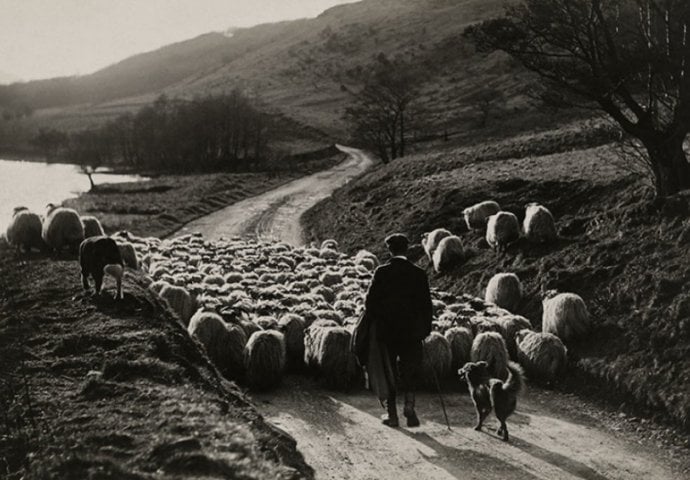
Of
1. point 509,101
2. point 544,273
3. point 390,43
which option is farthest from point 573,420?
point 390,43

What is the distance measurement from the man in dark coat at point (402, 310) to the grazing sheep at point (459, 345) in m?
3.55

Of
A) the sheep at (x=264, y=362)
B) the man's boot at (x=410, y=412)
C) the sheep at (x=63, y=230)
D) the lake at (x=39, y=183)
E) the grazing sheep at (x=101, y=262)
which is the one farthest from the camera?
the lake at (x=39, y=183)

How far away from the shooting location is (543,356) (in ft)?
43.5

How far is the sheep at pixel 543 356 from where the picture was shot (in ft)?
43.5

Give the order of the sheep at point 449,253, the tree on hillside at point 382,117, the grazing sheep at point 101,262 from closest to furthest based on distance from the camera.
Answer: the grazing sheep at point 101,262, the sheep at point 449,253, the tree on hillside at point 382,117

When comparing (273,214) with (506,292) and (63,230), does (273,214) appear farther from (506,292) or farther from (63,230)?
(506,292)

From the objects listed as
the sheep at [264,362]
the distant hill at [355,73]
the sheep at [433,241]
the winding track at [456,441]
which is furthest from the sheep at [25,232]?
the distant hill at [355,73]

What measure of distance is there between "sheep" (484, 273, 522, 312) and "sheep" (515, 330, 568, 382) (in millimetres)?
3812

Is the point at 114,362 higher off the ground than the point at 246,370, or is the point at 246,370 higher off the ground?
the point at 114,362

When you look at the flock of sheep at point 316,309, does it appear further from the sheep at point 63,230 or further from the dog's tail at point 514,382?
the dog's tail at point 514,382

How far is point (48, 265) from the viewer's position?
16.1 meters

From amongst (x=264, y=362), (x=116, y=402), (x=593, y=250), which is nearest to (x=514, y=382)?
(x=264, y=362)

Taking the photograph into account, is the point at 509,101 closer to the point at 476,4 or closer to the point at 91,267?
the point at 476,4

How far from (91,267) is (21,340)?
2.86 m
